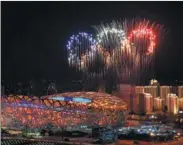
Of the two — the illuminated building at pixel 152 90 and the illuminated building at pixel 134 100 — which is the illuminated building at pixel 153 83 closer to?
the illuminated building at pixel 152 90

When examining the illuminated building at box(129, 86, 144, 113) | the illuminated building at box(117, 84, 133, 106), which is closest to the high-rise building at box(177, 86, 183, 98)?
the illuminated building at box(129, 86, 144, 113)

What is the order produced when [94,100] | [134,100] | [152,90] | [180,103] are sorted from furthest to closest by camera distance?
[152,90] → [180,103] → [134,100] → [94,100]

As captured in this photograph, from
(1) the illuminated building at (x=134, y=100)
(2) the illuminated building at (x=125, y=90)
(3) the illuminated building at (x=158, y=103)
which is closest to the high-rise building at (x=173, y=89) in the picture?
(3) the illuminated building at (x=158, y=103)

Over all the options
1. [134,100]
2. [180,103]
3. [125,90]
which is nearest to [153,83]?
[180,103]

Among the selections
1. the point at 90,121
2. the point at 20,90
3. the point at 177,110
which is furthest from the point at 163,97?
the point at 90,121

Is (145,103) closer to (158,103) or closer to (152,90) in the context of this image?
(158,103)

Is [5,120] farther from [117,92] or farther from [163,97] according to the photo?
[163,97]
